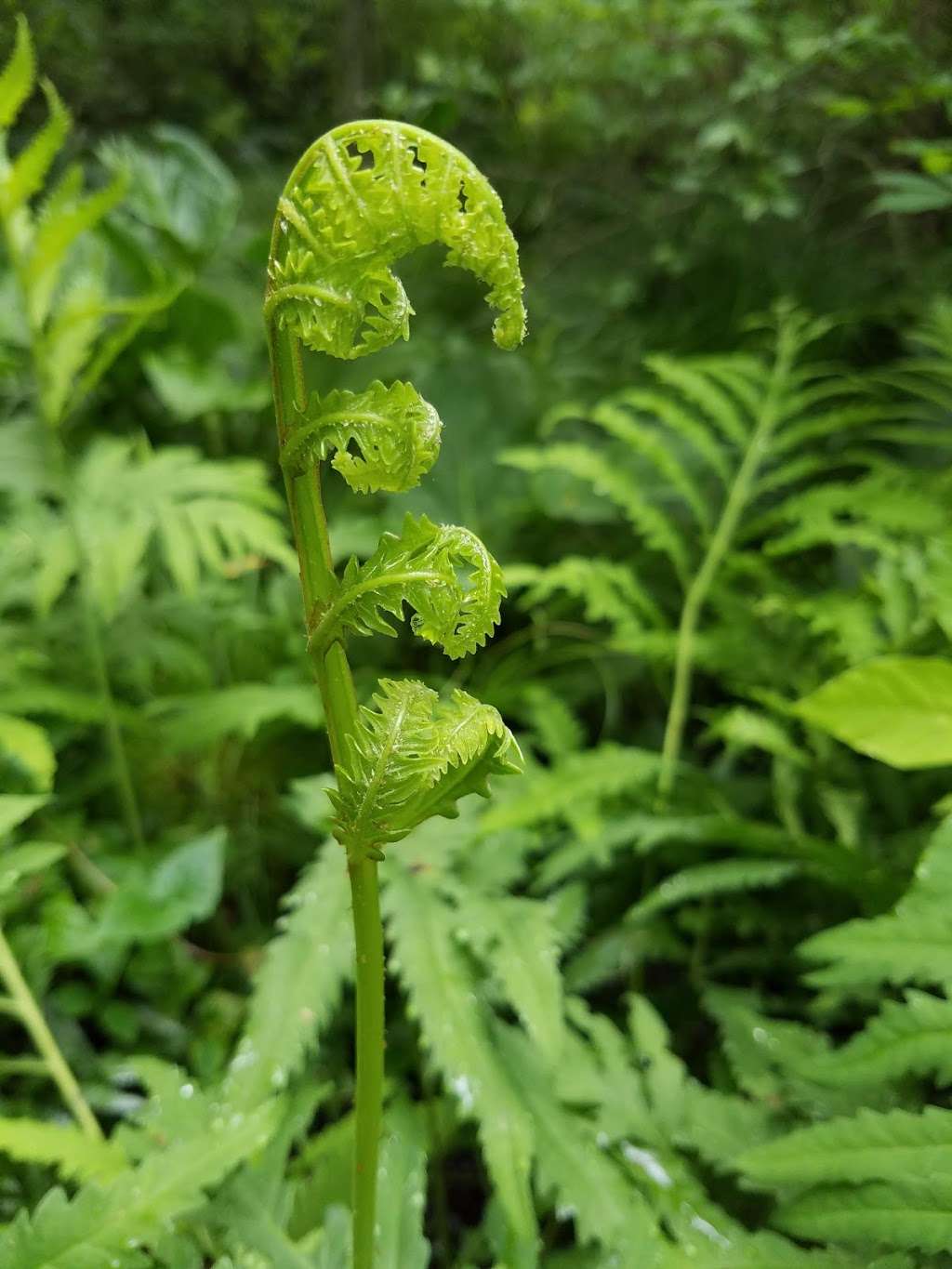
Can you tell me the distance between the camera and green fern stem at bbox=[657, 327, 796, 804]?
48.0 inches

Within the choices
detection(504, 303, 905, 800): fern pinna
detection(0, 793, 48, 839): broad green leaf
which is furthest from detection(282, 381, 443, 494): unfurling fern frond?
detection(504, 303, 905, 800): fern pinna

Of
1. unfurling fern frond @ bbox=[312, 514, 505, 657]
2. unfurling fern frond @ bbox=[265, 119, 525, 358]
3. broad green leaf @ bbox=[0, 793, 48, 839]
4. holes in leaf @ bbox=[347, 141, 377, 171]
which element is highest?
holes in leaf @ bbox=[347, 141, 377, 171]

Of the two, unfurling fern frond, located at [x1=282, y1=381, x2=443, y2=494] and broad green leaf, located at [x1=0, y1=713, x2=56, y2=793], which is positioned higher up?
unfurling fern frond, located at [x1=282, y1=381, x2=443, y2=494]

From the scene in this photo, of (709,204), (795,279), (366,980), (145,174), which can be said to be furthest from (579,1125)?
(145,174)

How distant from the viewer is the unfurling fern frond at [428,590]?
411 millimetres

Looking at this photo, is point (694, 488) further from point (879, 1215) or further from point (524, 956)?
point (879, 1215)

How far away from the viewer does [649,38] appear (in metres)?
1.91

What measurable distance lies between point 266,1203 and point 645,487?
1.24 m

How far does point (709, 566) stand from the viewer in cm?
133

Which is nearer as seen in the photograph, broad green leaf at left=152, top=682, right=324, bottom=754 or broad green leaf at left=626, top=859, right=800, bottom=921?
broad green leaf at left=626, top=859, right=800, bottom=921

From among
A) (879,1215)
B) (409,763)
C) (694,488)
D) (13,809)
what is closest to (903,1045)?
(879,1215)

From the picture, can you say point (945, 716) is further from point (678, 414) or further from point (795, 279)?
point (795, 279)

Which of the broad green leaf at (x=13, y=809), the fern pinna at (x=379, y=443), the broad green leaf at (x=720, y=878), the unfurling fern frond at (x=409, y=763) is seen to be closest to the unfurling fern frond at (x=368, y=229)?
the fern pinna at (x=379, y=443)

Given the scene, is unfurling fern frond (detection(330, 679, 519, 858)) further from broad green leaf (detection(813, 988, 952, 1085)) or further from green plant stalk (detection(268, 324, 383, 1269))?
broad green leaf (detection(813, 988, 952, 1085))
